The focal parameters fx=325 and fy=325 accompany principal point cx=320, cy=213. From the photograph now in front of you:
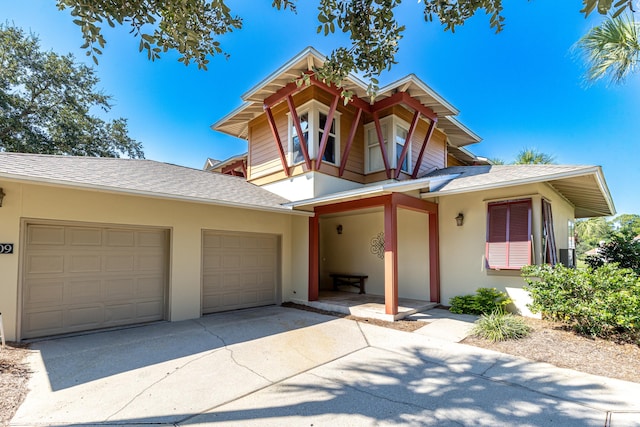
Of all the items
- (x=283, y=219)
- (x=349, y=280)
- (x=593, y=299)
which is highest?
(x=283, y=219)

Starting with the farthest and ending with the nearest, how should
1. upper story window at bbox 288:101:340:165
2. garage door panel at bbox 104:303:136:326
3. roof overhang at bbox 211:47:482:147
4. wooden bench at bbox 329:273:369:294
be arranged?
wooden bench at bbox 329:273:369:294, upper story window at bbox 288:101:340:165, roof overhang at bbox 211:47:482:147, garage door panel at bbox 104:303:136:326

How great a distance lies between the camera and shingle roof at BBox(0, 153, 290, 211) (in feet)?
16.8

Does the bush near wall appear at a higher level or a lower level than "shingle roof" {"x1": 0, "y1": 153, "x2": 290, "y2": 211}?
lower

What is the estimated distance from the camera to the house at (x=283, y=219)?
5613 mm

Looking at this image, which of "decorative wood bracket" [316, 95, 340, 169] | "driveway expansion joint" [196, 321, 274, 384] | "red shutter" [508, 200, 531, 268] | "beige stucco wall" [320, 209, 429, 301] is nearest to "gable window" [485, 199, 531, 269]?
"red shutter" [508, 200, 531, 268]

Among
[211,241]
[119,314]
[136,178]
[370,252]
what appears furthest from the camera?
[370,252]

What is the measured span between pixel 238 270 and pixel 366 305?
10.9ft

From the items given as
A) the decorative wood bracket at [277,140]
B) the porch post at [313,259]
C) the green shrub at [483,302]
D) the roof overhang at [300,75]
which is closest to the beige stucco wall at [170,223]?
the porch post at [313,259]

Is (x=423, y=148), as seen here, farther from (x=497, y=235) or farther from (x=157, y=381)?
(x=157, y=381)

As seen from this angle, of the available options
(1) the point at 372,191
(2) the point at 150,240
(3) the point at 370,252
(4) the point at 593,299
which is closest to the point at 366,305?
(3) the point at 370,252

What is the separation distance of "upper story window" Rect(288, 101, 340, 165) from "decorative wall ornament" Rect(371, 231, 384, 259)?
100 inches

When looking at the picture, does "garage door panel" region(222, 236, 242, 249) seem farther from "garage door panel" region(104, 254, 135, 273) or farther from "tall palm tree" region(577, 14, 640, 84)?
"tall palm tree" region(577, 14, 640, 84)

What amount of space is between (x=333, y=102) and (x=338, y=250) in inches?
192

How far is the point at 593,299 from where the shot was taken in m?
5.47
